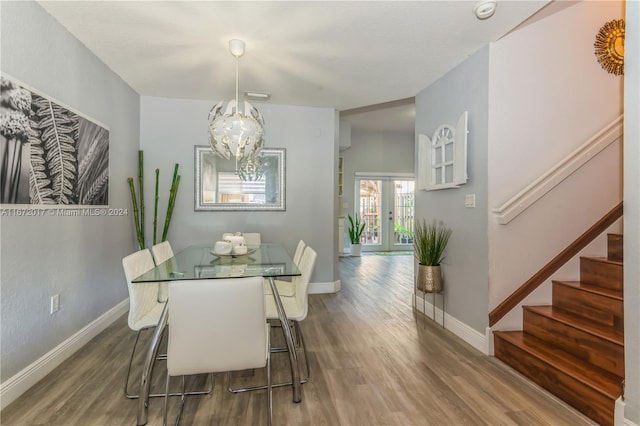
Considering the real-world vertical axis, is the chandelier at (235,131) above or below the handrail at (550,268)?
above

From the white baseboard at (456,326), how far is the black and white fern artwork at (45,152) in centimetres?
330

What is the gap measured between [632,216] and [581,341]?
3.15 ft

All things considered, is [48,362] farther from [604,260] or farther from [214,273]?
[604,260]

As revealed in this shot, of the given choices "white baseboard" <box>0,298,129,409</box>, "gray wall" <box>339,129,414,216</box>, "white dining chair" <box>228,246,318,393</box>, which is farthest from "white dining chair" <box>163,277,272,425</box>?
"gray wall" <box>339,129,414,216</box>

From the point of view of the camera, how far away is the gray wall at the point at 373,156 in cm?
722

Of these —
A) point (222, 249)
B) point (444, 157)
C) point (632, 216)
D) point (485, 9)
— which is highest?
point (485, 9)

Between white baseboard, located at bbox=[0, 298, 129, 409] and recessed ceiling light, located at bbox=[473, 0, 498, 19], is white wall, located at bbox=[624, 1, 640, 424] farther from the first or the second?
white baseboard, located at bbox=[0, 298, 129, 409]

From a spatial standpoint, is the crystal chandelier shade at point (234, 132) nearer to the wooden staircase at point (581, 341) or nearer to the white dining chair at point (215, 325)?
the white dining chair at point (215, 325)

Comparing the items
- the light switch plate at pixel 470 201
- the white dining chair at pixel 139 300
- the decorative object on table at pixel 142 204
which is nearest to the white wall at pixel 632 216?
the light switch plate at pixel 470 201

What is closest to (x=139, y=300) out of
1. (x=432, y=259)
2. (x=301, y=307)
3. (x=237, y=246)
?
(x=237, y=246)

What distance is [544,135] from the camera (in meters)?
2.50

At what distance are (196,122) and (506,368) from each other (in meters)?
3.95

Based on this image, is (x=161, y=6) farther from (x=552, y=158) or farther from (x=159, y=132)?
(x=552, y=158)

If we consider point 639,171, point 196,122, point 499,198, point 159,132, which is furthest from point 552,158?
point 159,132
